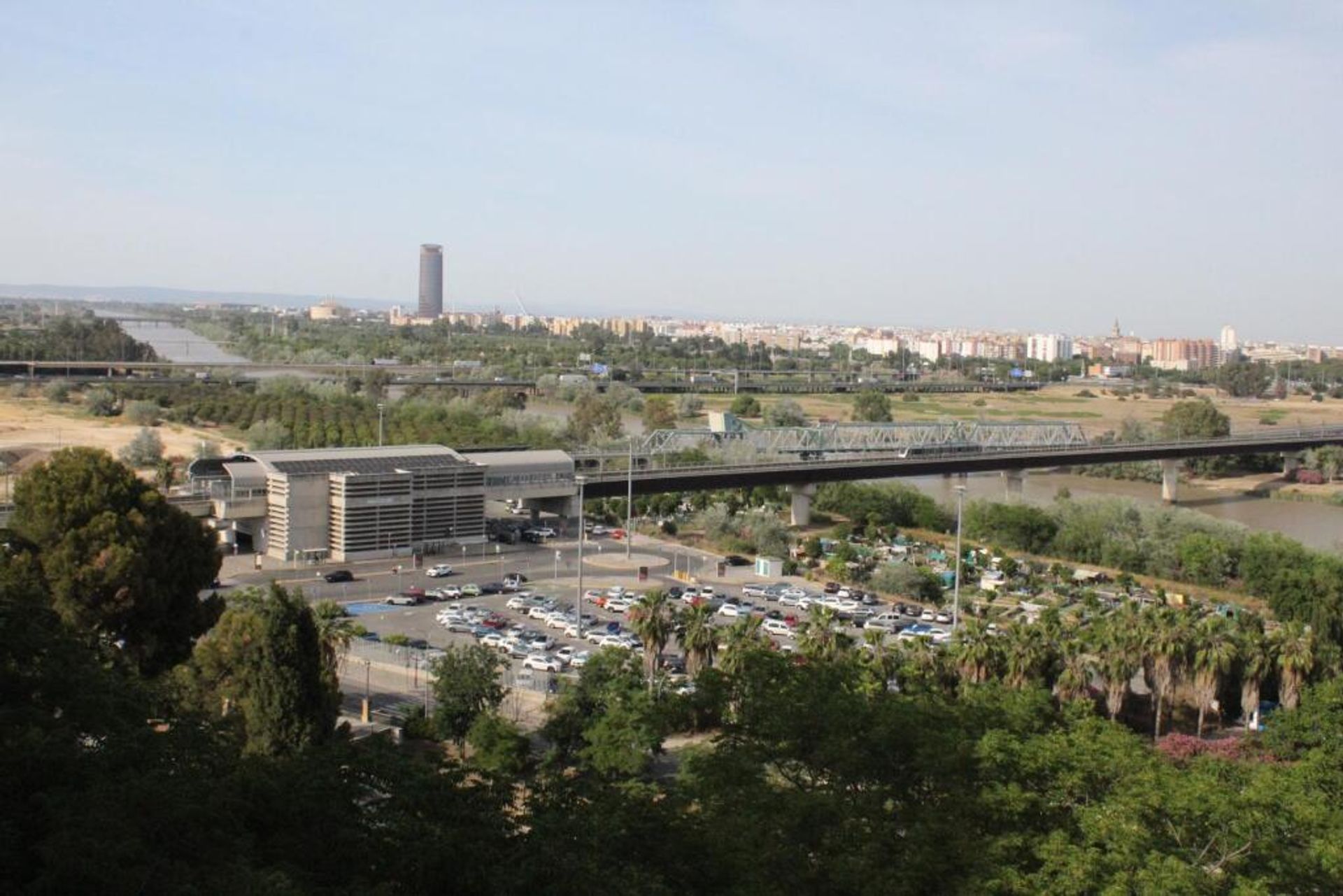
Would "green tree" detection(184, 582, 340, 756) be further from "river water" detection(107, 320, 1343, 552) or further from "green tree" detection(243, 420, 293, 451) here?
"river water" detection(107, 320, 1343, 552)

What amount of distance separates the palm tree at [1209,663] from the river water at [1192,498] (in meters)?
15.3

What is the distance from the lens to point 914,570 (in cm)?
1859

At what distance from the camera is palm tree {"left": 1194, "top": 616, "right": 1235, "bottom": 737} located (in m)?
11.1

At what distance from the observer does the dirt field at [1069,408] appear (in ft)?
162

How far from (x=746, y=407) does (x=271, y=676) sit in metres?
38.3

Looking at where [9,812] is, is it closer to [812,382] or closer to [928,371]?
[812,382]

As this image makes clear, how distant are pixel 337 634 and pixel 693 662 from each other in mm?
3183

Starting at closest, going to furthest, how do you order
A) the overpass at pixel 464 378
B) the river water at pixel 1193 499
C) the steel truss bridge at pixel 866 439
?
the river water at pixel 1193 499, the steel truss bridge at pixel 866 439, the overpass at pixel 464 378

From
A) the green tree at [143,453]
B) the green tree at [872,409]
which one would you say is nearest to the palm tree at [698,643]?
the green tree at [143,453]

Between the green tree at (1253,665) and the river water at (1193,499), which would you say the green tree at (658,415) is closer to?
the river water at (1193,499)

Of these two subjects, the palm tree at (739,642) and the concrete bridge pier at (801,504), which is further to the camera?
the concrete bridge pier at (801,504)

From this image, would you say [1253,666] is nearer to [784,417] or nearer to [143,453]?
[143,453]

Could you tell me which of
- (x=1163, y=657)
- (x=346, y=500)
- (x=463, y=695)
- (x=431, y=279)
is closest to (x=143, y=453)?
(x=346, y=500)

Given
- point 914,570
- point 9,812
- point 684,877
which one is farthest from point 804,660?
point 914,570
